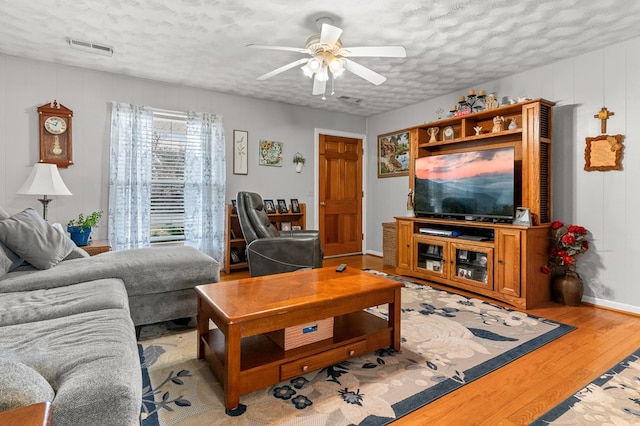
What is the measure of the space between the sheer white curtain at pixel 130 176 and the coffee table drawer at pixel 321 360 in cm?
309

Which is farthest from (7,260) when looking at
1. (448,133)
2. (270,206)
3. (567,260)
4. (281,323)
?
(567,260)

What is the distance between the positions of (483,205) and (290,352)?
9.14 feet

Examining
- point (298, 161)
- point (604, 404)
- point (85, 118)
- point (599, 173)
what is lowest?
point (604, 404)

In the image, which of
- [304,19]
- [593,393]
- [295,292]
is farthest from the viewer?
[304,19]

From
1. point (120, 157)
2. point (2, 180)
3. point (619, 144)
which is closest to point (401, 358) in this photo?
point (619, 144)

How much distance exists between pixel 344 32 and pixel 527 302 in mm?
2974

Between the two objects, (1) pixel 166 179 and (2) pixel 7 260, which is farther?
(1) pixel 166 179

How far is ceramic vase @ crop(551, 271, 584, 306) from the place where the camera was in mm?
3258

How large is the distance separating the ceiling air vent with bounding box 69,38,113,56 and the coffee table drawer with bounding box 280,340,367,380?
11.2 ft

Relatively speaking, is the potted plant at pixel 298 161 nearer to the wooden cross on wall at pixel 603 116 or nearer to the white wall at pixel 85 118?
the white wall at pixel 85 118

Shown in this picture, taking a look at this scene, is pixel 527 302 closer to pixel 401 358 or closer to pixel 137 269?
pixel 401 358

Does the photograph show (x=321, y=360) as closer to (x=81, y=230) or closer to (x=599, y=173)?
(x=81, y=230)

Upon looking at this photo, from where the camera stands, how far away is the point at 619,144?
3119 mm

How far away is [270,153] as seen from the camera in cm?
511
